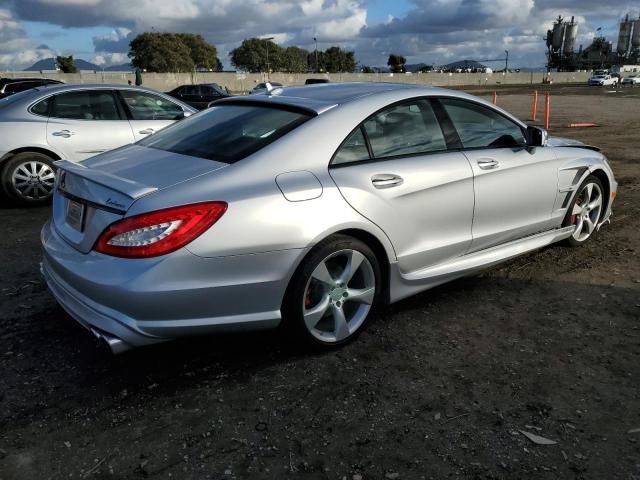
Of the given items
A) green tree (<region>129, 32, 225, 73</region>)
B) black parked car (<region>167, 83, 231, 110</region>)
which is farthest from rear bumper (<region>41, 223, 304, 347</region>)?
green tree (<region>129, 32, 225, 73</region>)

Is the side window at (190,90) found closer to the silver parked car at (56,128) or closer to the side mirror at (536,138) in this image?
the silver parked car at (56,128)

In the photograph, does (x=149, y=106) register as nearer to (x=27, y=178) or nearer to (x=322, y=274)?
(x=27, y=178)

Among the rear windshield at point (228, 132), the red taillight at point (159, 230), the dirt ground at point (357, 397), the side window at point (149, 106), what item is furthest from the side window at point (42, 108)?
the red taillight at point (159, 230)

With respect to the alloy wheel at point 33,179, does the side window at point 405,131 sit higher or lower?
higher

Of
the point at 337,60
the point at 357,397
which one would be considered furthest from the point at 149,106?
the point at 337,60

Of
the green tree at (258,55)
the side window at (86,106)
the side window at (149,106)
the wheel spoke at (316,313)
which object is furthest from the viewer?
the green tree at (258,55)

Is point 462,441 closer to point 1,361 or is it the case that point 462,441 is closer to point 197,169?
point 197,169

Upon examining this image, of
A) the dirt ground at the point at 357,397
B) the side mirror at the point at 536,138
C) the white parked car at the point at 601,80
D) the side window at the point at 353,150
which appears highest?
the side window at the point at 353,150

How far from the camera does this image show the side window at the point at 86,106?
707 centimetres

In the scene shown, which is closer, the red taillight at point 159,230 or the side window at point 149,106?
the red taillight at point 159,230

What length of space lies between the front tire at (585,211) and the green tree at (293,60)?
124388 millimetres

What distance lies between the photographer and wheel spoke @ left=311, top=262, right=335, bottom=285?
303 centimetres

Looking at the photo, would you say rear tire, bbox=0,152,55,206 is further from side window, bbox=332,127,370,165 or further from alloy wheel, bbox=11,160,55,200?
side window, bbox=332,127,370,165

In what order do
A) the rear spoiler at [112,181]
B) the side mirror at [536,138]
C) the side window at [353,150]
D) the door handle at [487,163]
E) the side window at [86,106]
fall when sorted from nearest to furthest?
the rear spoiler at [112,181]
the side window at [353,150]
the door handle at [487,163]
the side mirror at [536,138]
the side window at [86,106]
